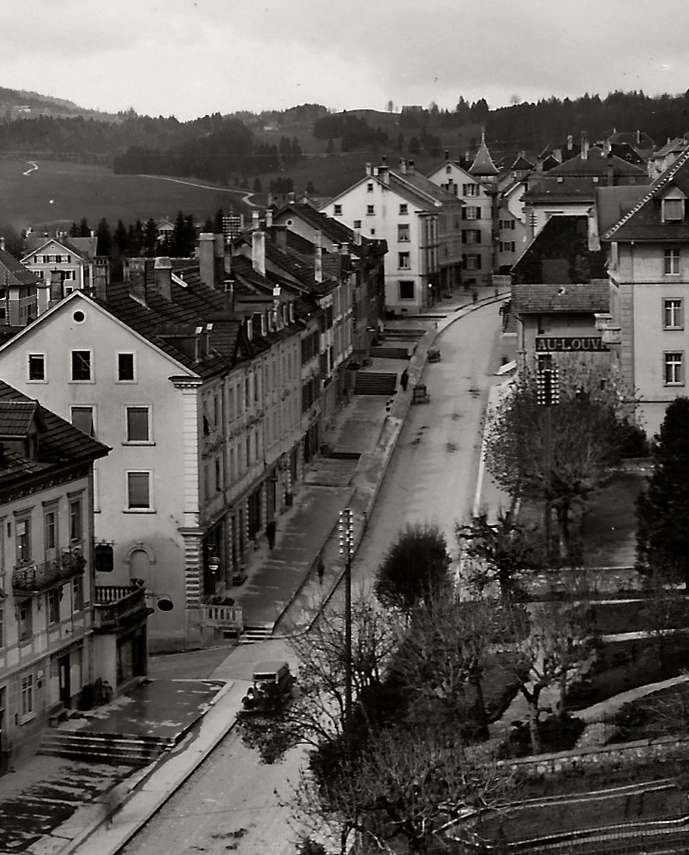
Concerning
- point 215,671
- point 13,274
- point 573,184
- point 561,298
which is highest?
point 573,184

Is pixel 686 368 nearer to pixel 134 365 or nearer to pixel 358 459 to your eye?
pixel 358 459

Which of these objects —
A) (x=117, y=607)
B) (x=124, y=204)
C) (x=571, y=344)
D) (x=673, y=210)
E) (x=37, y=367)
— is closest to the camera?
(x=117, y=607)

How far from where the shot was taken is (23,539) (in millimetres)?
46156

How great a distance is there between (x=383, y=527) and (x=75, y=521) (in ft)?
65.4

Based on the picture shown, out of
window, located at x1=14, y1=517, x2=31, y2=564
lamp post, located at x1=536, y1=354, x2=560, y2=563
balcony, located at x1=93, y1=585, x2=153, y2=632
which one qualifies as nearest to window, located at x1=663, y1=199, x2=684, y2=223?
lamp post, located at x1=536, y1=354, x2=560, y2=563

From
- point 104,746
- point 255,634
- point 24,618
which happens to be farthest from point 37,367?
point 104,746

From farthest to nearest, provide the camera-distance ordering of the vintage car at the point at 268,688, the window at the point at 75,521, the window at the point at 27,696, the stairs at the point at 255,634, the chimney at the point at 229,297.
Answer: the chimney at the point at 229,297
the stairs at the point at 255,634
the window at the point at 75,521
the window at the point at 27,696
the vintage car at the point at 268,688

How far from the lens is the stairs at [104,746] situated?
45531 mm

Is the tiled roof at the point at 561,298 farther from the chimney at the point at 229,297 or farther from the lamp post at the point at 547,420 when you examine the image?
the lamp post at the point at 547,420

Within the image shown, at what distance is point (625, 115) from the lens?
193750 millimetres

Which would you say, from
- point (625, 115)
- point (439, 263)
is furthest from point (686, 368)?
point (625, 115)

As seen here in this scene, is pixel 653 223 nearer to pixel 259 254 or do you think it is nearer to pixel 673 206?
pixel 673 206

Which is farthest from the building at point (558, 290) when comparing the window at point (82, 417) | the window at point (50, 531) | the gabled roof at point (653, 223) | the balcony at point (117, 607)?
the window at point (50, 531)

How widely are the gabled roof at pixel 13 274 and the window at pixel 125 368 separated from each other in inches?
3266
